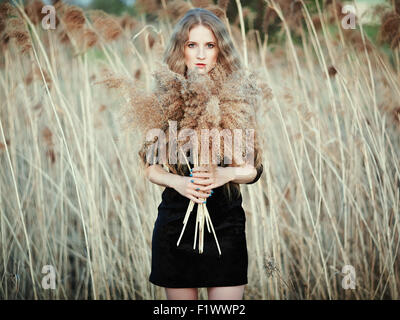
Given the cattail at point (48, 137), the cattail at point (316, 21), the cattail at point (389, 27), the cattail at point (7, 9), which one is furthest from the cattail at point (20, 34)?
the cattail at point (389, 27)

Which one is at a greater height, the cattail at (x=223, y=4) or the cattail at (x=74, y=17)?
the cattail at (x=223, y=4)

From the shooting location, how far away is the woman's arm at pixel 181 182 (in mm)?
1391

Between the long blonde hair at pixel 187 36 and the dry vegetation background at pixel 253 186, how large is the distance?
406 mm

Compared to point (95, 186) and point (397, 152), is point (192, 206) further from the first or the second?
point (397, 152)

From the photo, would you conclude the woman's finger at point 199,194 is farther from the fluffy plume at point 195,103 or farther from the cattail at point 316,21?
the cattail at point 316,21

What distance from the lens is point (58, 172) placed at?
7.93 feet

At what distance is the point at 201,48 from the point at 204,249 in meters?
0.76

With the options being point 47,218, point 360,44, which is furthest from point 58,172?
point 360,44

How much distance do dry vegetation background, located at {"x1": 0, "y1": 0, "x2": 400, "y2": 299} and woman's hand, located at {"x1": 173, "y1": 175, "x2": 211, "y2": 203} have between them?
0.68 metres

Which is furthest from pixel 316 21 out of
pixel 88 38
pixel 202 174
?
pixel 202 174

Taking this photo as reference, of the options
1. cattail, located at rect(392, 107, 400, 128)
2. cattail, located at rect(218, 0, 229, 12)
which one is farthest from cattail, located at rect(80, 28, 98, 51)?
cattail, located at rect(392, 107, 400, 128)

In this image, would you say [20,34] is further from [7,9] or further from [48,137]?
[48,137]

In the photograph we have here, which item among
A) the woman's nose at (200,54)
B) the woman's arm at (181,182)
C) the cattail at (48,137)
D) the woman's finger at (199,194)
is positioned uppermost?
the woman's nose at (200,54)

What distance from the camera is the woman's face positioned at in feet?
5.16
